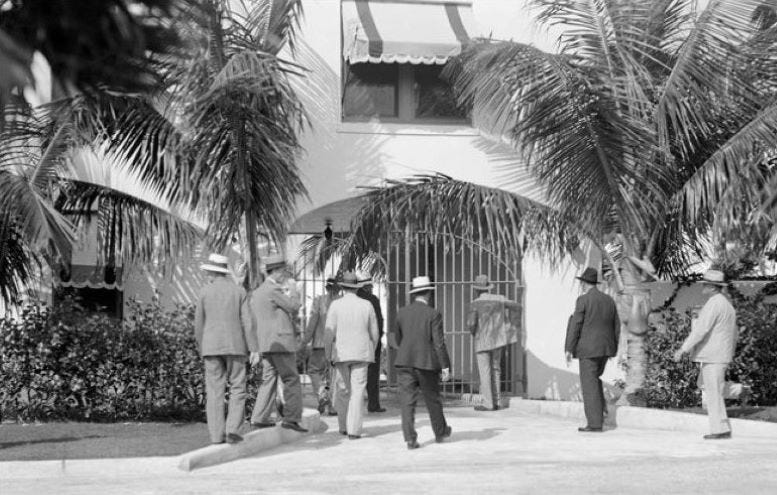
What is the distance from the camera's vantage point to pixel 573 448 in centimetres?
1221

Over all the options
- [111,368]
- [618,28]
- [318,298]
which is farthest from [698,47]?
[111,368]

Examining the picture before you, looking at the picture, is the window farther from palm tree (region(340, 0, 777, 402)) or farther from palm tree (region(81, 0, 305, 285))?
palm tree (region(81, 0, 305, 285))

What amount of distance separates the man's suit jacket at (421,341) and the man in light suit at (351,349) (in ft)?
1.73

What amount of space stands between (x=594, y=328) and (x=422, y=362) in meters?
2.40

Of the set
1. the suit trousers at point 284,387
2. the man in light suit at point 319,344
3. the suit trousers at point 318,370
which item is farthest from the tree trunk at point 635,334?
the suit trousers at point 284,387

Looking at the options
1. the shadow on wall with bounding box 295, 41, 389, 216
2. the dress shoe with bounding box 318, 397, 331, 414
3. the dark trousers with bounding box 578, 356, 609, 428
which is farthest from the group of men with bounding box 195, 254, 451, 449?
the shadow on wall with bounding box 295, 41, 389, 216

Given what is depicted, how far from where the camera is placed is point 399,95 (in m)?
19.2

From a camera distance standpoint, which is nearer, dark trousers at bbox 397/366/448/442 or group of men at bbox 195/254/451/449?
group of men at bbox 195/254/451/449

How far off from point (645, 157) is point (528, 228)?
1.82 metres

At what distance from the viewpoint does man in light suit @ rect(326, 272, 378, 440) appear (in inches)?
512

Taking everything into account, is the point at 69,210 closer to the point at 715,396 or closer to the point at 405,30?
the point at 405,30

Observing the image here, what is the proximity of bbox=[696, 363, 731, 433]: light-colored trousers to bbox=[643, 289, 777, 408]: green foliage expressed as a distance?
10.1 feet

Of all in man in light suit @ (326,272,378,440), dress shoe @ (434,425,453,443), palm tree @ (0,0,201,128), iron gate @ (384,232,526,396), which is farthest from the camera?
iron gate @ (384,232,526,396)

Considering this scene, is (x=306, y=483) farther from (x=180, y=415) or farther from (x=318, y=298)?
(x=318, y=298)
